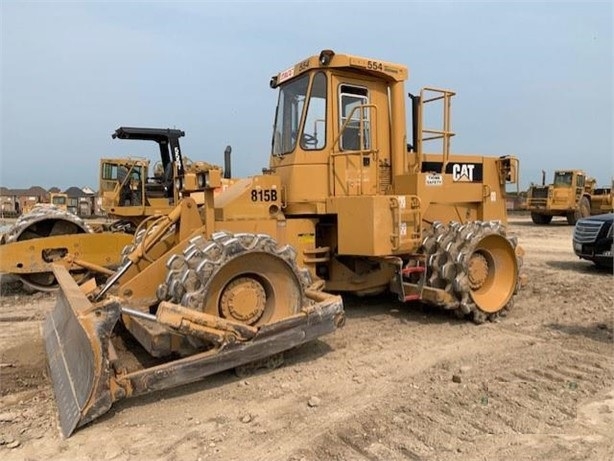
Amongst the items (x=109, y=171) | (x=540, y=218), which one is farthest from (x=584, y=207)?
(x=109, y=171)

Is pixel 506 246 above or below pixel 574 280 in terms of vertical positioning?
above

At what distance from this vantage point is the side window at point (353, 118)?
6309mm

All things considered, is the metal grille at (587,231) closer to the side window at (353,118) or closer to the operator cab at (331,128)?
the operator cab at (331,128)

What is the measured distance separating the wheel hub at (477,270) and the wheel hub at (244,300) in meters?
2.91

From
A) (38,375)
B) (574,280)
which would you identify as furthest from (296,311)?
(574,280)

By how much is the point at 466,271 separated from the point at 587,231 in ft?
19.0

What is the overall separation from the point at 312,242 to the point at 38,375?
10.2 feet

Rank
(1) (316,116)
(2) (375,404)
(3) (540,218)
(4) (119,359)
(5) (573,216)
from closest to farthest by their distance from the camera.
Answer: (2) (375,404)
(4) (119,359)
(1) (316,116)
(5) (573,216)
(3) (540,218)

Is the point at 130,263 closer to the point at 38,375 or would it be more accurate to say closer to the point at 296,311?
the point at 38,375

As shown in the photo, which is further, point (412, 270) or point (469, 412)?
point (412, 270)

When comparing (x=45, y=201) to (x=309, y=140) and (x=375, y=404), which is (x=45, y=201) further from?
(x=375, y=404)

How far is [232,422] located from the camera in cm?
378

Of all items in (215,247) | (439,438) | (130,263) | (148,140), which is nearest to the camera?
(439,438)

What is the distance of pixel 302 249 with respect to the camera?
614cm
